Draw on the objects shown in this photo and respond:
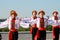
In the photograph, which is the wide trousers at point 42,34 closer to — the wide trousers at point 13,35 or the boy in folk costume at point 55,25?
the boy in folk costume at point 55,25

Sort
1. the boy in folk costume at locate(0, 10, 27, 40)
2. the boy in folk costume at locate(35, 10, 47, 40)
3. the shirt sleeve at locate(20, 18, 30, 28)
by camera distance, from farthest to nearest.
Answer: the shirt sleeve at locate(20, 18, 30, 28) → the boy in folk costume at locate(35, 10, 47, 40) → the boy in folk costume at locate(0, 10, 27, 40)

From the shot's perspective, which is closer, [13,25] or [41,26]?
[13,25]

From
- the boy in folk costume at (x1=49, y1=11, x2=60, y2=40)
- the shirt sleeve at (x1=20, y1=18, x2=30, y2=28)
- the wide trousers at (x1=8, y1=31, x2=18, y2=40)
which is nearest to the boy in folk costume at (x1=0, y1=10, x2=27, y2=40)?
the wide trousers at (x1=8, y1=31, x2=18, y2=40)

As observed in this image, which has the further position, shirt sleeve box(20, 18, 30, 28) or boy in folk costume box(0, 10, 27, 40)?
shirt sleeve box(20, 18, 30, 28)

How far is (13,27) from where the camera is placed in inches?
505

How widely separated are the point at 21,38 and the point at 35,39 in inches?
169

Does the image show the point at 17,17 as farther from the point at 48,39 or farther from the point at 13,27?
the point at 48,39

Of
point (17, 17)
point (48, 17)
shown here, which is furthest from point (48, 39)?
point (17, 17)

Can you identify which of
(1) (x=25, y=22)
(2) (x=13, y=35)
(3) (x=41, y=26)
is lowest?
(2) (x=13, y=35)

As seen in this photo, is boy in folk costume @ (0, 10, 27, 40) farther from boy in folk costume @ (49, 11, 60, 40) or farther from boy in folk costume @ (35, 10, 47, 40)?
boy in folk costume @ (49, 11, 60, 40)

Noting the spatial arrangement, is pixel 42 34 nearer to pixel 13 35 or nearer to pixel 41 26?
pixel 41 26

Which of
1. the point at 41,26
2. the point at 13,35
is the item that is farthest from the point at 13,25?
the point at 41,26

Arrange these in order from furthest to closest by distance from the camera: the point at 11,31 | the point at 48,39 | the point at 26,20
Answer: the point at 48,39
the point at 26,20
the point at 11,31

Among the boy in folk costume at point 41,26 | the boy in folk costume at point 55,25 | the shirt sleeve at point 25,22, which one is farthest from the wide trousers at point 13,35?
the boy in folk costume at point 55,25
